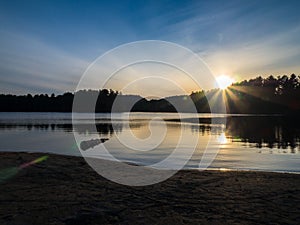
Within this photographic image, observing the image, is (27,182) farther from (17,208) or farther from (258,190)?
(258,190)

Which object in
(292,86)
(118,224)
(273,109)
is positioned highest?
(292,86)

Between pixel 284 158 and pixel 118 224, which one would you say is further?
pixel 284 158

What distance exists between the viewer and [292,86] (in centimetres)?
14288

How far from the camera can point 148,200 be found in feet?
26.8

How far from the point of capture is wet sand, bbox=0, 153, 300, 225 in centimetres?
667

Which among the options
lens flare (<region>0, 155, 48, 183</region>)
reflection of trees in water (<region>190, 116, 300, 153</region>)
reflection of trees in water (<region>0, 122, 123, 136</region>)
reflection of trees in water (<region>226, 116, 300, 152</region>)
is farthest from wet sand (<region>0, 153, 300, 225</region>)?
reflection of trees in water (<region>0, 122, 123, 136</region>)

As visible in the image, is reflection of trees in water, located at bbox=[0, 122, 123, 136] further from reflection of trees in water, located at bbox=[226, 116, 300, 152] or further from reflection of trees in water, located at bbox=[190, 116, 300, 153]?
reflection of trees in water, located at bbox=[226, 116, 300, 152]

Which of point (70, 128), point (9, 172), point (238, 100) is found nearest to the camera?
point (9, 172)

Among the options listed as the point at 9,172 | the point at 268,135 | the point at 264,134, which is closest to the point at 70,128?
the point at 264,134

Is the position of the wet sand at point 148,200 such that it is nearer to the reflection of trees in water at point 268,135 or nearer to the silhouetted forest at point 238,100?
the reflection of trees in water at point 268,135

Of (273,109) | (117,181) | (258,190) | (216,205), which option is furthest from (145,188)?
(273,109)

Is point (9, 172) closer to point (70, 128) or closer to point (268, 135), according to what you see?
point (268, 135)

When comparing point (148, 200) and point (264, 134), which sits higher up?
point (264, 134)

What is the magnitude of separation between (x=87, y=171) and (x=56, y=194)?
4034mm
